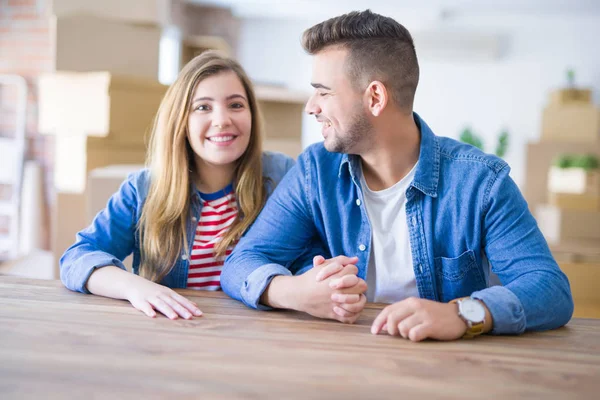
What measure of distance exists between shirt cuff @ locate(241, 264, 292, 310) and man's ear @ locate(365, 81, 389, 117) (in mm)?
441

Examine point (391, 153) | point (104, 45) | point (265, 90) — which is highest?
point (104, 45)

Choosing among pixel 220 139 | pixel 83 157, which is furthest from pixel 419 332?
pixel 83 157

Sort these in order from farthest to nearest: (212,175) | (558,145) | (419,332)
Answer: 1. (558,145)
2. (212,175)
3. (419,332)

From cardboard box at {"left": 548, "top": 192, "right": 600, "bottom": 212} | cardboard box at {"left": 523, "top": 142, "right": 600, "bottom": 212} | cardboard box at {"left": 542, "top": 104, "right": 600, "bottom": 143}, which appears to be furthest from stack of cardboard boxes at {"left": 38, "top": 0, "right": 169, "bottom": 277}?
cardboard box at {"left": 542, "top": 104, "right": 600, "bottom": 143}

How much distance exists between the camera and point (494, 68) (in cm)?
622

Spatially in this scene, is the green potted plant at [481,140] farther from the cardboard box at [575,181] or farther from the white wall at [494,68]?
the cardboard box at [575,181]

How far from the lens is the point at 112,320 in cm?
100

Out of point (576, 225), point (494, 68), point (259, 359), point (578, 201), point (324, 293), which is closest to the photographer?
point (259, 359)

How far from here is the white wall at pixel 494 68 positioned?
6.05 metres

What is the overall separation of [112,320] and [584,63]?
6151mm

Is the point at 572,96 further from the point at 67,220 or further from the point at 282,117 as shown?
the point at 67,220

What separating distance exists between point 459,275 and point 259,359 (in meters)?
0.59

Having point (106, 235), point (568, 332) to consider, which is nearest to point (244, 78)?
point (106, 235)

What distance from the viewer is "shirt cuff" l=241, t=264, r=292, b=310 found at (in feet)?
3.63
